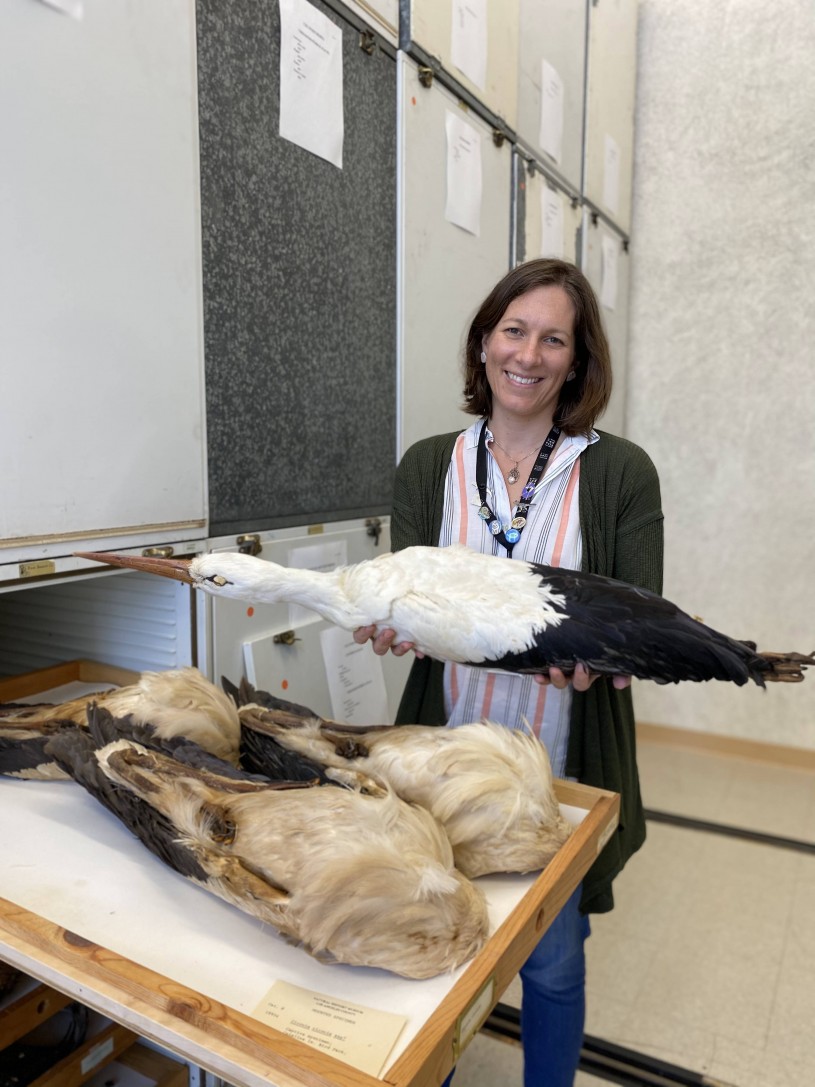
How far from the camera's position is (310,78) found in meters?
1.28

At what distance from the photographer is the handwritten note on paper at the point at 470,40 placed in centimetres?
166

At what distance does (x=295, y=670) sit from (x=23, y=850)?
640mm

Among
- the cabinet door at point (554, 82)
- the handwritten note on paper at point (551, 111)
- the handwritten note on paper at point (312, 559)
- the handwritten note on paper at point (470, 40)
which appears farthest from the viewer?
the handwritten note on paper at point (551, 111)

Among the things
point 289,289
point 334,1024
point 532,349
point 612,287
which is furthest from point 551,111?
point 334,1024

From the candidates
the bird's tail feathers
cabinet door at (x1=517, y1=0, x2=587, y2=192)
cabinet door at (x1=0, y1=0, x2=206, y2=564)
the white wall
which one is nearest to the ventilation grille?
cabinet door at (x1=0, y1=0, x2=206, y2=564)

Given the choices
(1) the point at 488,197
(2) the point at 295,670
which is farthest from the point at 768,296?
A: (2) the point at 295,670

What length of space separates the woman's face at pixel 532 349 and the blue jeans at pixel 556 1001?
0.74 metres

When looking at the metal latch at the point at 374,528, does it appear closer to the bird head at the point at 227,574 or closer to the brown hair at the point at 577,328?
the brown hair at the point at 577,328

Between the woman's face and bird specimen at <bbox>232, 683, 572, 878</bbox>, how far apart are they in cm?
51

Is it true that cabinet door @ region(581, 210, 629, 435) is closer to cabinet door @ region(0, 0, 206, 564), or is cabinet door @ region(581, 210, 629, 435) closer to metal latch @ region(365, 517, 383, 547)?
metal latch @ region(365, 517, 383, 547)

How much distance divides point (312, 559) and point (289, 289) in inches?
18.7

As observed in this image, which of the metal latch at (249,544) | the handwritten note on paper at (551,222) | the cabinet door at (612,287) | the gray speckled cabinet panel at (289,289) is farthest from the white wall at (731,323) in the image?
the metal latch at (249,544)

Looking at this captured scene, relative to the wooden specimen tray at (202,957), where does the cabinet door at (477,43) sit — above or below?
above

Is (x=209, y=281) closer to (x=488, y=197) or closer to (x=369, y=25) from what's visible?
(x=369, y=25)
